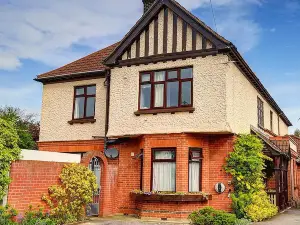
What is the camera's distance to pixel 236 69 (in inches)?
671

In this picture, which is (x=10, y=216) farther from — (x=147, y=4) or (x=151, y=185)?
(x=147, y=4)

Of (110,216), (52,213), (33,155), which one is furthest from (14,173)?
(110,216)

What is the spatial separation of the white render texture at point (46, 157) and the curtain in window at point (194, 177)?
457 cm

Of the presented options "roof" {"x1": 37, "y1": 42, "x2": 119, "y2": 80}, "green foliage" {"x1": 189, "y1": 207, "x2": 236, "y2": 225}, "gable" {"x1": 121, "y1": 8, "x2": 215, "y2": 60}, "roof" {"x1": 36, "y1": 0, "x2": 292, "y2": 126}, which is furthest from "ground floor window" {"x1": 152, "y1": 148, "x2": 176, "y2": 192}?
"roof" {"x1": 37, "y1": 42, "x2": 119, "y2": 80}

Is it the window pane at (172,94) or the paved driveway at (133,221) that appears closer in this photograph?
the paved driveway at (133,221)

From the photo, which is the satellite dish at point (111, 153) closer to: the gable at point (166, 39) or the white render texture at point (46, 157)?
the white render texture at point (46, 157)

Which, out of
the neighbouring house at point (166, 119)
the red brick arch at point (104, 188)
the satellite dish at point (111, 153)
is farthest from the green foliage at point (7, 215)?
the satellite dish at point (111, 153)

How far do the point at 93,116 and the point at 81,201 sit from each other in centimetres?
600

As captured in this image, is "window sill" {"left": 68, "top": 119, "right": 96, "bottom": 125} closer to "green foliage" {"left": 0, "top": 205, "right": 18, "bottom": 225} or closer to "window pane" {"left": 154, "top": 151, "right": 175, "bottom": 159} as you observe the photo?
"window pane" {"left": 154, "top": 151, "right": 175, "bottom": 159}

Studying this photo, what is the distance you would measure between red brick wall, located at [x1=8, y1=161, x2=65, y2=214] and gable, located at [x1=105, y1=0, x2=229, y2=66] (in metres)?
6.45

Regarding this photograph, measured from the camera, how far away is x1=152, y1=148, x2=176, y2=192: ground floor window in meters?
15.8

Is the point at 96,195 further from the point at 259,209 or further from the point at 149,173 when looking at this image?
the point at 259,209

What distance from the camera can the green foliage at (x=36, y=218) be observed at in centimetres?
1140

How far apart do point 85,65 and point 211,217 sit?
425 inches
